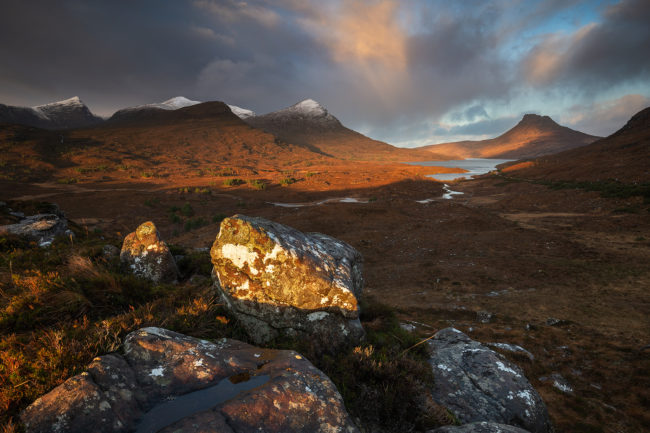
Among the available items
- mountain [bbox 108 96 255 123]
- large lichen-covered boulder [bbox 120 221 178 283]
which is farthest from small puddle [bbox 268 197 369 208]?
mountain [bbox 108 96 255 123]

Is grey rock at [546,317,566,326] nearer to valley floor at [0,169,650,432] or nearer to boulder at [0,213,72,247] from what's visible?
valley floor at [0,169,650,432]

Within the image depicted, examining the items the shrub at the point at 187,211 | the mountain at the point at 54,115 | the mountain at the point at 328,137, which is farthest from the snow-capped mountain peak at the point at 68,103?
the shrub at the point at 187,211

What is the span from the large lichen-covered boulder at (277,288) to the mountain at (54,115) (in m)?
182

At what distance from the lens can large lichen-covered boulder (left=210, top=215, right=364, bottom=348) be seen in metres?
4.31

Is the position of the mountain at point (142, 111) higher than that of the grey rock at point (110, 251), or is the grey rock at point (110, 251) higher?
the mountain at point (142, 111)

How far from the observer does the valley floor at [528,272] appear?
6223 mm

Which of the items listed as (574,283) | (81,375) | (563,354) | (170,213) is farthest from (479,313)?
(170,213)

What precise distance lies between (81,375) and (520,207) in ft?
123

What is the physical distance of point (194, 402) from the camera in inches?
97.2

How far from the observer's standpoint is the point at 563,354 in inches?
279

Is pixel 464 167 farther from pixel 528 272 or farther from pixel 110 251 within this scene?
pixel 110 251

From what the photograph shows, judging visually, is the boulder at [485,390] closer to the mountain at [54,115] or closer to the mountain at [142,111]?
the mountain at [142,111]

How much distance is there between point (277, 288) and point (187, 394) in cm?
199

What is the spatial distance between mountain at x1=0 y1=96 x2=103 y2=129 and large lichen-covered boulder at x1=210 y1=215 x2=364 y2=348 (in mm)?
182017
